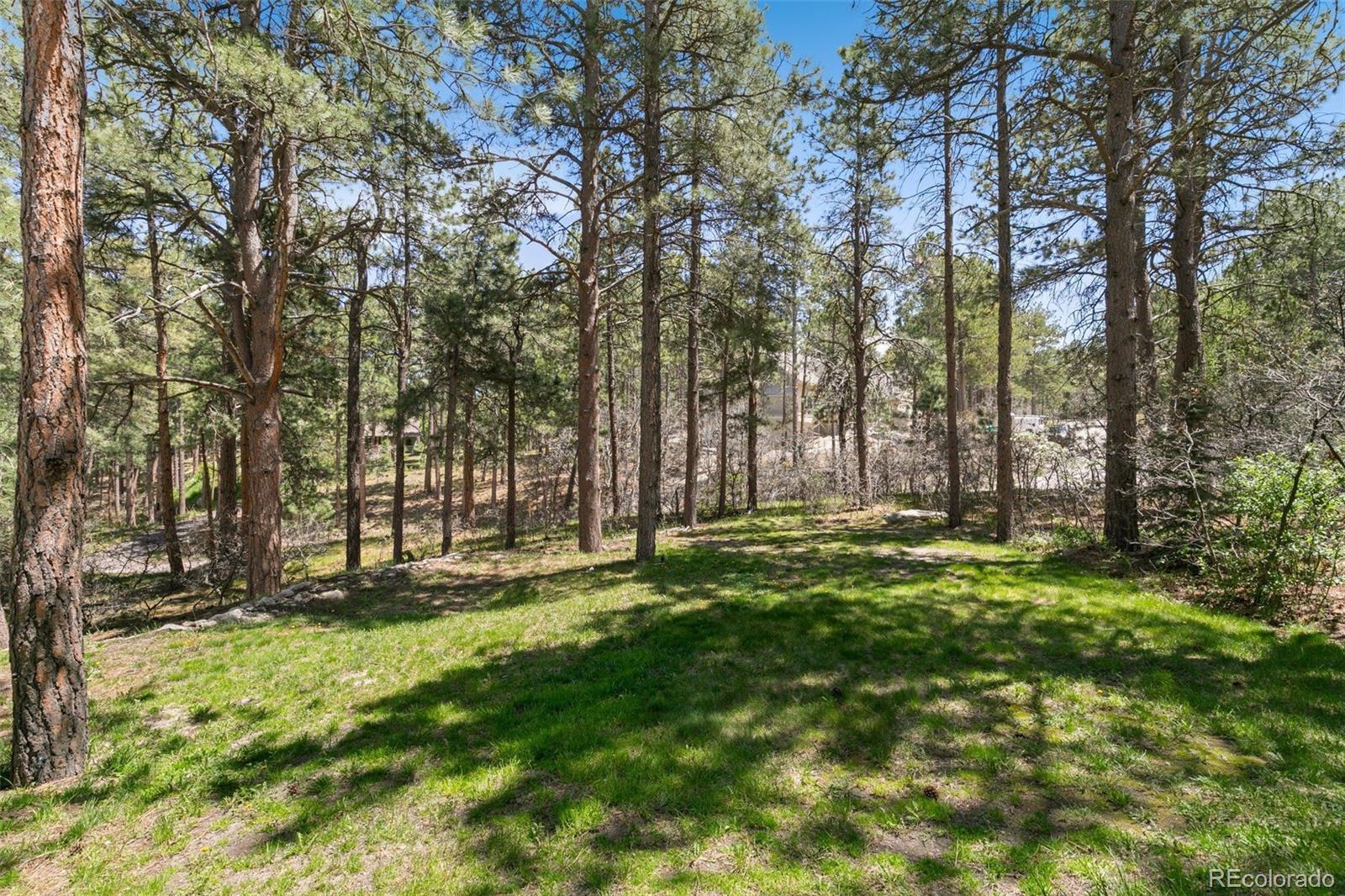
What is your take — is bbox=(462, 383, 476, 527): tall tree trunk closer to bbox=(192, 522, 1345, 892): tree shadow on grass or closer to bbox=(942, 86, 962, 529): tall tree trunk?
bbox=(192, 522, 1345, 892): tree shadow on grass

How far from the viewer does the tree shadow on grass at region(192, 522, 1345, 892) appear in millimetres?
2758

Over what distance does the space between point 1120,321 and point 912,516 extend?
6.98 m

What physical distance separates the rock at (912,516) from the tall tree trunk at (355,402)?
1258 centimetres

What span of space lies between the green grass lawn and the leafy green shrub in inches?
27.2

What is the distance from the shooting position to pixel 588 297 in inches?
359

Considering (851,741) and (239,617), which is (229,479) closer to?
(239,617)

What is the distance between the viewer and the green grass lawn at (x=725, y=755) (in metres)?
2.61

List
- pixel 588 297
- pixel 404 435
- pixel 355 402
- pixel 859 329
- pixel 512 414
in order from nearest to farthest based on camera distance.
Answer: pixel 588 297 < pixel 355 402 < pixel 512 414 < pixel 859 329 < pixel 404 435

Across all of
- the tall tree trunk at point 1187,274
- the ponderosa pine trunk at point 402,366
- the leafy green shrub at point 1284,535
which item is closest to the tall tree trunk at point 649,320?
the ponderosa pine trunk at point 402,366

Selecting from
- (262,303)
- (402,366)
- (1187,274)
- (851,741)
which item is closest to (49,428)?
(262,303)

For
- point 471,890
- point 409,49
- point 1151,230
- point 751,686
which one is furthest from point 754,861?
point 1151,230

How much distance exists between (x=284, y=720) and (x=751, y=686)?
3754 millimetres

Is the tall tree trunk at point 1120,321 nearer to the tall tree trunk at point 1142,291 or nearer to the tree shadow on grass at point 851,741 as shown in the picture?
the tree shadow on grass at point 851,741

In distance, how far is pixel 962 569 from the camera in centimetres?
727
